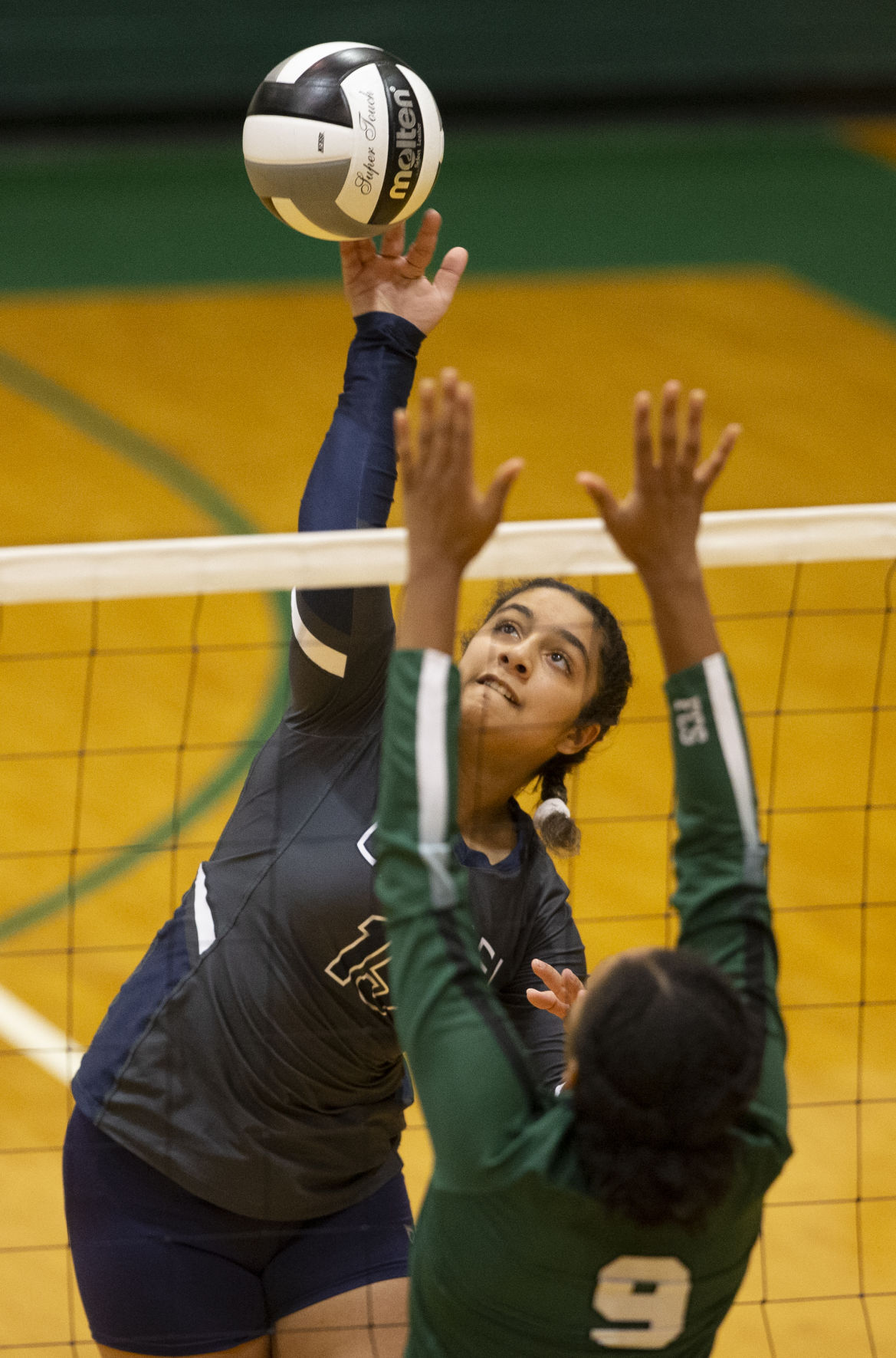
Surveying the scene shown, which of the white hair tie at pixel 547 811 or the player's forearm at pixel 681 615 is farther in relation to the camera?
the white hair tie at pixel 547 811

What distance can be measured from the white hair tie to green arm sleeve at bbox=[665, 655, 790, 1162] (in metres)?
0.98

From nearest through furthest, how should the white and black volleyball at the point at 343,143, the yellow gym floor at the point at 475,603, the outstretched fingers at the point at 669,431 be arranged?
the outstretched fingers at the point at 669,431
the white and black volleyball at the point at 343,143
the yellow gym floor at the point at 475,603

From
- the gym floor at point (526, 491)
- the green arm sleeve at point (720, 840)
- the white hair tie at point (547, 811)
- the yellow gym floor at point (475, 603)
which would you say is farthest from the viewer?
the gym floor at point (526, 491)

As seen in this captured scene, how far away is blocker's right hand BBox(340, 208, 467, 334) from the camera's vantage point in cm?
279

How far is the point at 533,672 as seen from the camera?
276 cm

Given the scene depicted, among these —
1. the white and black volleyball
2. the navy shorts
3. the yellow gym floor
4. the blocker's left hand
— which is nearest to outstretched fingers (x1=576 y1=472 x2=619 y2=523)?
the blocker's left hand

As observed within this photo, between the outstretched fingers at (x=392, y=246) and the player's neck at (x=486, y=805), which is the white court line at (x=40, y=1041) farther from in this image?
the outstretched fingers at (x=392, y=246)

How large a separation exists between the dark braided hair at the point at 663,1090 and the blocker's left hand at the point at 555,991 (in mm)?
931

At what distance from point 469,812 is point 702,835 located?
916 millimetres

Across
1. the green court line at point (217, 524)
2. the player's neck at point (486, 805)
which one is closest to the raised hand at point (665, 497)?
the player's neck at point (486, 805)

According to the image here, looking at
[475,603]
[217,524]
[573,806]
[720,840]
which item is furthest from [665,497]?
[217,524]

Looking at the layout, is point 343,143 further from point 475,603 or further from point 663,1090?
point 475,603

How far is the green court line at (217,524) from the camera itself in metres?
5.45

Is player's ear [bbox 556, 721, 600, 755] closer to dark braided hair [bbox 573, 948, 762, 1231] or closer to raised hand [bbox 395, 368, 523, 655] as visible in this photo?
raised hand [bbox 395, 368, 523, 655]
